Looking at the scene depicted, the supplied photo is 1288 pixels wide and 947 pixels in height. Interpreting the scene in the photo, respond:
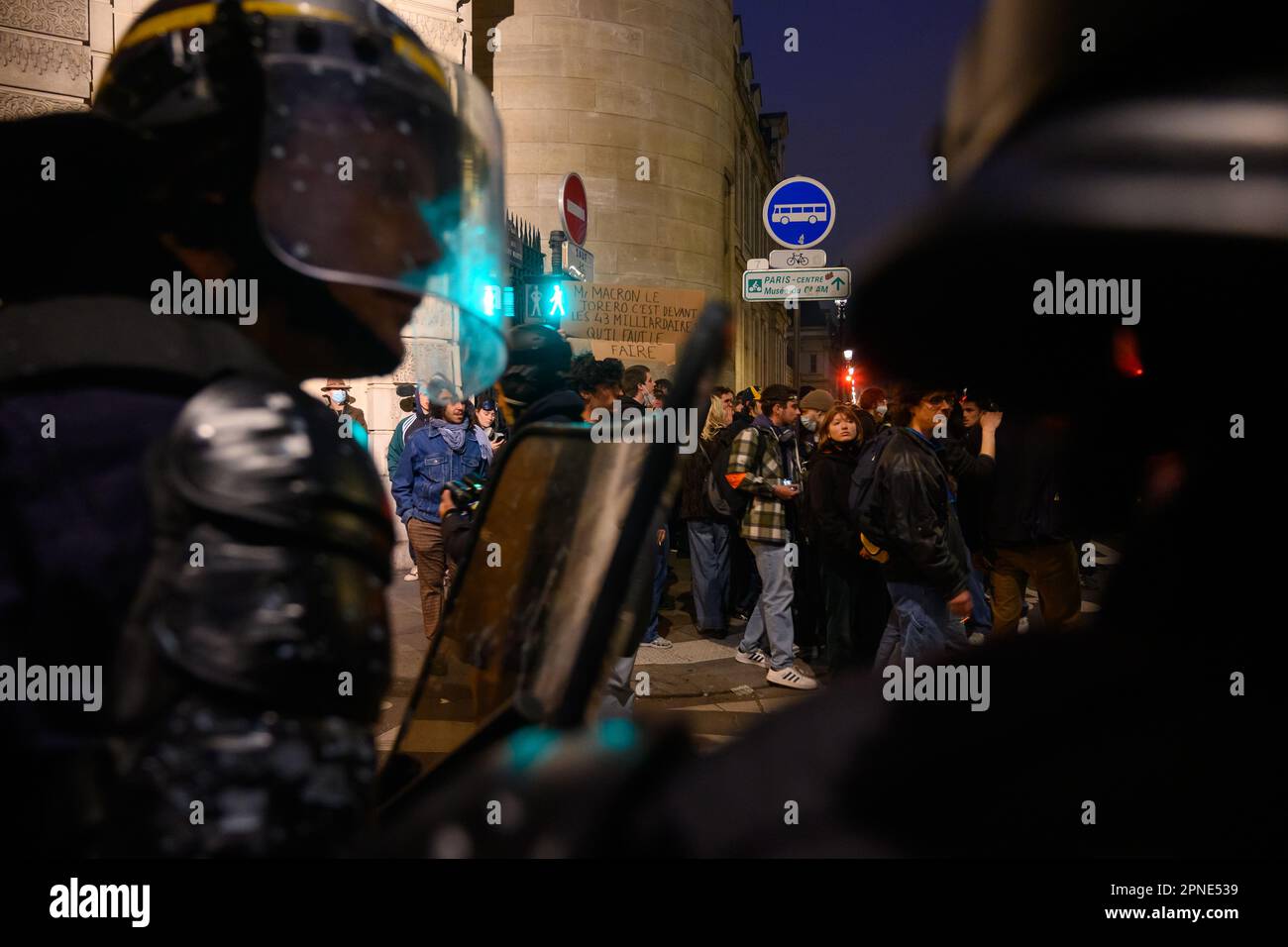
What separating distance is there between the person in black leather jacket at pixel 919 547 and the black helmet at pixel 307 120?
12.1 ft

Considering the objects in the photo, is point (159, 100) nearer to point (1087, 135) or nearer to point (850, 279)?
point (850, 279)

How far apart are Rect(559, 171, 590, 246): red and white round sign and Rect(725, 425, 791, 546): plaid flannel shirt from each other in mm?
3562

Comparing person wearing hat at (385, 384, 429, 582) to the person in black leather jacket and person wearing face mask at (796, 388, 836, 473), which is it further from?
the person in black leather jacket

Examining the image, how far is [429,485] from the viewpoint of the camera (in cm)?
653

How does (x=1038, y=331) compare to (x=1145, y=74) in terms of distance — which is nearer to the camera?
(x=1145, y=74)

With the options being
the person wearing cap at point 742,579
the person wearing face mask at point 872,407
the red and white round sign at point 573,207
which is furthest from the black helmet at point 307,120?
the red and white round sign at point 573,207

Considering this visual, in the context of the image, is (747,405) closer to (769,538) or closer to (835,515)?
(769,538)

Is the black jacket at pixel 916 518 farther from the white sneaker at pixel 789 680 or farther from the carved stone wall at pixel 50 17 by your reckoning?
the carved stone wall at pixel 50 17

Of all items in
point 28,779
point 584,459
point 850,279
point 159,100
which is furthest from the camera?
point 584,459

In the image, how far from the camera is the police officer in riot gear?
2.90 ft

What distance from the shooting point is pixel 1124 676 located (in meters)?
0.65

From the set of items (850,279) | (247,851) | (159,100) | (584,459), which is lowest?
(247,851)

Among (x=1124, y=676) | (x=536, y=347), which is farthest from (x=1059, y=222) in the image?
(x=536, y=347)

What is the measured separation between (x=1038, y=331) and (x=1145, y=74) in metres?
0.26
